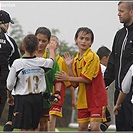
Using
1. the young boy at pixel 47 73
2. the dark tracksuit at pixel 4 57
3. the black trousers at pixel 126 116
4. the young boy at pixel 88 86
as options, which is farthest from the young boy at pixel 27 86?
the black trousers at pixel 126 116

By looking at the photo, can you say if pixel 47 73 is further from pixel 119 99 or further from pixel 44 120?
pixel 119 99

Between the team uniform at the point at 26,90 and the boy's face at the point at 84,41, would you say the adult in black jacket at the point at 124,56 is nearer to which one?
the boy's face at the point at 84,41

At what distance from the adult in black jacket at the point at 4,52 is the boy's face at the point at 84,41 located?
986 millimetres

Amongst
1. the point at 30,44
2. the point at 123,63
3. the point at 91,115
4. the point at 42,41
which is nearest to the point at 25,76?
the point at 30,44

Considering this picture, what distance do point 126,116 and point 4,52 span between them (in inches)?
79.8

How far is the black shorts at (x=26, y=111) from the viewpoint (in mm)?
6848

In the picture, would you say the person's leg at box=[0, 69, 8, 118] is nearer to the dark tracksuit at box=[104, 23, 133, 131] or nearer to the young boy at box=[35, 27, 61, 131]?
the young boy at box=[35, 27, 61, 131]

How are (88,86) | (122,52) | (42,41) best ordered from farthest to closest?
(42,41) < (88,86) < (122,52)

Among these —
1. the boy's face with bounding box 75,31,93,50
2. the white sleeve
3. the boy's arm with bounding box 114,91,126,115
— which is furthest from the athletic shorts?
the white sleeve

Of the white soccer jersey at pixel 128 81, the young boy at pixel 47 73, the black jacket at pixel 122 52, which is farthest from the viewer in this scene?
the young boy at pixel 47 73

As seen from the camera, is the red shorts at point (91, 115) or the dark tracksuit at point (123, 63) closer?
the dark tracksuit at point (123, 63)

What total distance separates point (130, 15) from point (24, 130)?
88.2 inches

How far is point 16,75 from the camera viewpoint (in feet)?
22.6

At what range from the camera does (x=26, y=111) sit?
685 centimetres
